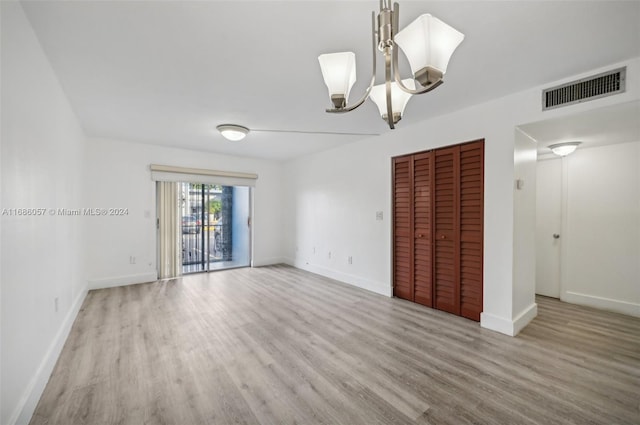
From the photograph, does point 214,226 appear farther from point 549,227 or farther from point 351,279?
point 549,227

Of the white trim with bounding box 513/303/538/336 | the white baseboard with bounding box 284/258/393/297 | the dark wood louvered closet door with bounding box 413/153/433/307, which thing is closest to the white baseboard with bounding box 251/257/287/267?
the white baseboard with bounding box 284/258/393/297

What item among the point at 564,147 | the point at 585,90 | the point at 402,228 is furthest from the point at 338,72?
the point at 564,147

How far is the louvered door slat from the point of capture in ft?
12.0

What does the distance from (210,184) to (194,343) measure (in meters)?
3.51

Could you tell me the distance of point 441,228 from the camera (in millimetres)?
3316

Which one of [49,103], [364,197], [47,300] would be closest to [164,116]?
[49,103]

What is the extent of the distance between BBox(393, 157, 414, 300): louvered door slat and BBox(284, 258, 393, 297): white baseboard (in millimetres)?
152

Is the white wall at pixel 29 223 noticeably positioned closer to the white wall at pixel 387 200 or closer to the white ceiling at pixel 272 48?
the white ceiling at pixel 272 48

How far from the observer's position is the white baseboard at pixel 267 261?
Answer: 235 inches

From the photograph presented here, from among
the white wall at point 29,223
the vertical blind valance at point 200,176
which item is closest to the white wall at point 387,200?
the vertical blind valance at point 200,176

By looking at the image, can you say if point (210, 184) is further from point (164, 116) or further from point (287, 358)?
point (287, 358)

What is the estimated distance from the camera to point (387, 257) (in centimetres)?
394

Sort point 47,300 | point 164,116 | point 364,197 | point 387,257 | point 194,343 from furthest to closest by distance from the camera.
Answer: point 364,197, point 387,257, point 164,116, point 194,343, point 47,300

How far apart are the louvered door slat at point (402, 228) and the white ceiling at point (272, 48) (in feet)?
2.80
